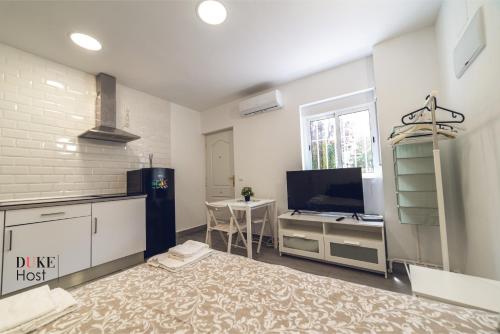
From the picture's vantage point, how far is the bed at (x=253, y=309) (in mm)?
665

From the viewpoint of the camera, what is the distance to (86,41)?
208 centimetres

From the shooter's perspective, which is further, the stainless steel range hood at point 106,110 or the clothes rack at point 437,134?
the stainless steel range hood at point 106,110

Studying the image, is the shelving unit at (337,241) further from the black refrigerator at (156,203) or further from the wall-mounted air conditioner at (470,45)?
the black refrigerator at (156,203)

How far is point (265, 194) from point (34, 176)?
2989 mm

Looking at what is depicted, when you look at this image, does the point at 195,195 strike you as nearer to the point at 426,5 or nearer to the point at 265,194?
the point at 265,194

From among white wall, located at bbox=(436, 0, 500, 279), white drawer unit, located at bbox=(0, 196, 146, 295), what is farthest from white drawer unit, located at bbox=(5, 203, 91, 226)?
white wall, located at bbox=(436, 0, 500, 279)

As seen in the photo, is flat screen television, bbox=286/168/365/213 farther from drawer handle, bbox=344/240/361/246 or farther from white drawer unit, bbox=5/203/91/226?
white drawer unit, bbox=5/203/91/226

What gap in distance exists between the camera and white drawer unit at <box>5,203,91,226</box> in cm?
167

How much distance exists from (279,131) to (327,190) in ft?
4.14

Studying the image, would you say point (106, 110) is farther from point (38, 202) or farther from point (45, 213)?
point (45, 213)

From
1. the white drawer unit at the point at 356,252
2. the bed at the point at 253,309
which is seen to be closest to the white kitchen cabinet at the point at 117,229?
the bed at the point at 253,309

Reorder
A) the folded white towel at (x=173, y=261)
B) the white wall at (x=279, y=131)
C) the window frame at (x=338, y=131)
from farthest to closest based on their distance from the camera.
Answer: the white wall at (x=279, y=131) → the window frame at (x=338, y=131) → the folded white towel at (x=173, y=261)

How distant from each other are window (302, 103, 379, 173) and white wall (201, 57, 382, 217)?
22 cm

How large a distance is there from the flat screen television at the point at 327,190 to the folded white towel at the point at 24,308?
2493mm
